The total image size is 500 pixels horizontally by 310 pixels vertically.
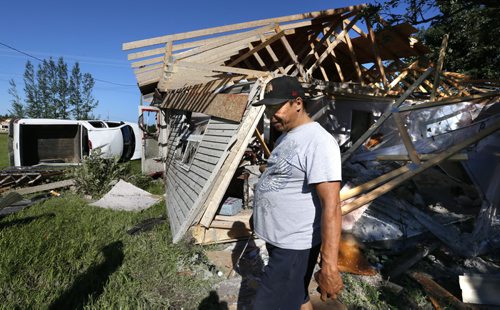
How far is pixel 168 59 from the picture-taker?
480cm

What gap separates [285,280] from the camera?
1840 millimetres

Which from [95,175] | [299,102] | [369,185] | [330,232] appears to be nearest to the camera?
[330,232]

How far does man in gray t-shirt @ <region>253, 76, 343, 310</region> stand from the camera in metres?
1.65

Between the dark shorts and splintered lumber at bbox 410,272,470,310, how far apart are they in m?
1.94

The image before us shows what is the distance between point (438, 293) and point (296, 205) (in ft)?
7.58

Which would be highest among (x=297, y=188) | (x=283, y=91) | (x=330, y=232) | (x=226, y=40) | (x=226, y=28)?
(x=226, y=28)

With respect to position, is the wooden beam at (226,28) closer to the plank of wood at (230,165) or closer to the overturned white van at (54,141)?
the plank of wood at (230,165)

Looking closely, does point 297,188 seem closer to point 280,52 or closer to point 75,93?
point 280,52

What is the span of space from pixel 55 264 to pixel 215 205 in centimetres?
199

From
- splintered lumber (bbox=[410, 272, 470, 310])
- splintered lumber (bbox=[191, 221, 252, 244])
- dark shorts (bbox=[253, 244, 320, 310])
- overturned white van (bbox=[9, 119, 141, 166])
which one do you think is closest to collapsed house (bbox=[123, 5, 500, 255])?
splintered lumber (bbox=[191, 221, 252, 244])

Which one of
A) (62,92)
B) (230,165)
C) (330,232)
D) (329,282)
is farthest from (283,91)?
(62,92)

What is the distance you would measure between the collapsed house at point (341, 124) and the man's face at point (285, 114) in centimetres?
160

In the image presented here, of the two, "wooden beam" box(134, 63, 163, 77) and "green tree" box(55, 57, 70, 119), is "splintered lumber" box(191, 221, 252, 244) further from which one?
"green tree" box(55, 57, 70, 119)

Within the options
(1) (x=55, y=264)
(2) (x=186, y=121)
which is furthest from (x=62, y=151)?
(1) (x=55, y=264)
